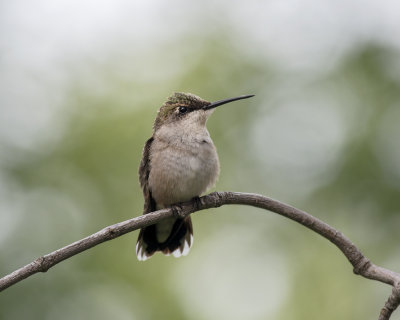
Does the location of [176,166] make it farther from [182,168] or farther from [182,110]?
[182,110]

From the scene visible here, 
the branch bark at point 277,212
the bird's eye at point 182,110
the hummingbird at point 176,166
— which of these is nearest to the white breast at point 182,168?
the hummingbird at point 176,166

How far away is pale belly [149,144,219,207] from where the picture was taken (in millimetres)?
5914

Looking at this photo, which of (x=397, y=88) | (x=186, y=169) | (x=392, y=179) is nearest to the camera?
(x=186, y=169)

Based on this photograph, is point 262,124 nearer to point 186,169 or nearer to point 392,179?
point 392,179

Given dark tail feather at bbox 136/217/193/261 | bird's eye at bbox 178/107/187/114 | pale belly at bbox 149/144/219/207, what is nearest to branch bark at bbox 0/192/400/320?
pale belly at bbox 149/144/219/207

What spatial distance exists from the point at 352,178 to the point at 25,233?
6330mm

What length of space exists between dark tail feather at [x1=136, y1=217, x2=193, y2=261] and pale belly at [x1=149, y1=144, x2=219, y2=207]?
1.77 ft

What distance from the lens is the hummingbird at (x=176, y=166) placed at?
5.97 m

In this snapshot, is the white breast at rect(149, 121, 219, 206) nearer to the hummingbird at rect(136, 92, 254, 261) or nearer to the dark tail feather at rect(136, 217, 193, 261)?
the hummingbird at rect(136, 92, 254, 261)

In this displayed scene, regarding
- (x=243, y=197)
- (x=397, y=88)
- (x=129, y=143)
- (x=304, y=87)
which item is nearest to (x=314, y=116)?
(x=304, y=87)

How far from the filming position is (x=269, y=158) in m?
12.7

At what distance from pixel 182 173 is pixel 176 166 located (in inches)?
5.0

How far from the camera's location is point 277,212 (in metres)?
3.98

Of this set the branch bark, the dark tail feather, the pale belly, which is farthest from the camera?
the dark tail feather
